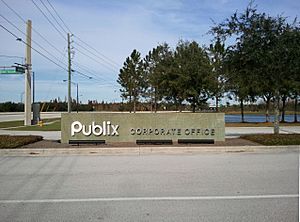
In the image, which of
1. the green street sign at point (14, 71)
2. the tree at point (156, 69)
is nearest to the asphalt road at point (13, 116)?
the green street sign at point (14, 71)

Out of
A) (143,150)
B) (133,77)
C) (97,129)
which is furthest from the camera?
(133,77)

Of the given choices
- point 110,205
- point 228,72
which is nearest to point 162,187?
point 110,205

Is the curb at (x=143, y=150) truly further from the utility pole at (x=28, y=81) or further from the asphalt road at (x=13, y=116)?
the asphalt road at (x=13, y=116)

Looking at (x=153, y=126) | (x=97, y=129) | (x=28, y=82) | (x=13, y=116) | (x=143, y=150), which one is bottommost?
(x=143, y=150)

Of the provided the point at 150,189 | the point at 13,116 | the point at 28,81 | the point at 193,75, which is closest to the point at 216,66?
the point at 193,75

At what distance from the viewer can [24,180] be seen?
8164mm

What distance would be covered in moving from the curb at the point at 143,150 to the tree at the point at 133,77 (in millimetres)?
36701

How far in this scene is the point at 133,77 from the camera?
167 ft

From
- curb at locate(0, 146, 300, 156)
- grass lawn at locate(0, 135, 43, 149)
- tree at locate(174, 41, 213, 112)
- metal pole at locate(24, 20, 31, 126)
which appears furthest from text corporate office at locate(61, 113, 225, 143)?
metal pole at locate(24, 20, 31, 126)

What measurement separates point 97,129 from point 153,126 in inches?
104

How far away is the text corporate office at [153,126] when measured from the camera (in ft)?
53.2

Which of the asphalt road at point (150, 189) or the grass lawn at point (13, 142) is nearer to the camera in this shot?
the asphalt road at point (150, 189)

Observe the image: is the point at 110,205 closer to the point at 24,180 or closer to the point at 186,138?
the point at 24,180

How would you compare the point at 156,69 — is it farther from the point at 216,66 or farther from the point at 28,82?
the point at 28,82
